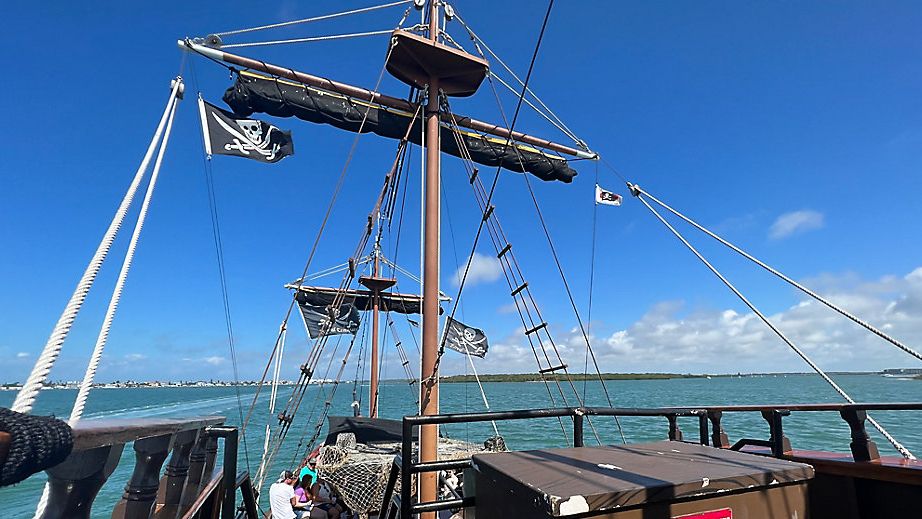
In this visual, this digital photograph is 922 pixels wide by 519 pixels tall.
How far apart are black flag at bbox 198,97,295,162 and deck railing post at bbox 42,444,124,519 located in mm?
7489

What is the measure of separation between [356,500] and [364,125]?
735cm

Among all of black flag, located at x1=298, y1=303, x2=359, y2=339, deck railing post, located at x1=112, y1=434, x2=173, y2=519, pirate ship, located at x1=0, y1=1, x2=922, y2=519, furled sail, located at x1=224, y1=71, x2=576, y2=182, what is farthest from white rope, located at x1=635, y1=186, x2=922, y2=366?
black flag, located at x1=298, y1=303, x2=359, y2=339

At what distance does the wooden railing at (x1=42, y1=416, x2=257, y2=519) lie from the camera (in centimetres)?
154

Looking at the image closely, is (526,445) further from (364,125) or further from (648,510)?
(648,510)

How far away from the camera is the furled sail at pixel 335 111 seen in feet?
29.6

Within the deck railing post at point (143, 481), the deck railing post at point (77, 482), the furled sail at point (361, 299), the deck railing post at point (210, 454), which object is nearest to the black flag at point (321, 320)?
the furled sail at point (361, 299)

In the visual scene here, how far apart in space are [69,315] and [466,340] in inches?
649

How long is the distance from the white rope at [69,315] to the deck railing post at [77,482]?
1.27ft

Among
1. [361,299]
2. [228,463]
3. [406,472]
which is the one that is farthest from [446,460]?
[361,299]

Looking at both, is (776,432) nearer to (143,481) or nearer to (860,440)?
(860,440)

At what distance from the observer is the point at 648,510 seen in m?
1.74

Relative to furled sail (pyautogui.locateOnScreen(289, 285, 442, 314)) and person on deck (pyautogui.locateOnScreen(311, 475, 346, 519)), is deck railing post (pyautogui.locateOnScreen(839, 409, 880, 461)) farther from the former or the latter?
furled sail (pyautogui.locateOnScreen(289, 285, 442, 314))

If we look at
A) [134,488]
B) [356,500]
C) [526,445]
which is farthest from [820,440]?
[134,488]

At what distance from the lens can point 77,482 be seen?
158cm
